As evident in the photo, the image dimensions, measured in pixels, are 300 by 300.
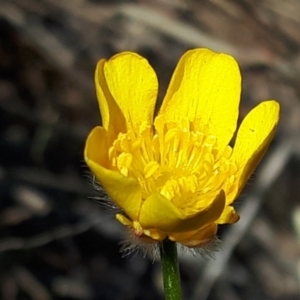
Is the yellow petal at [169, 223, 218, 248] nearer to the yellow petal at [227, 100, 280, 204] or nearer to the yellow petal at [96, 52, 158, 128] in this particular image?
the yellow petal at [227, 100, 280, 204]

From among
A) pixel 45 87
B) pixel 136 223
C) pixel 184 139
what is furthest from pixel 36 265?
pixel 136 223

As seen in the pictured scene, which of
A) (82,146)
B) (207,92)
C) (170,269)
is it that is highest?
(207,92)


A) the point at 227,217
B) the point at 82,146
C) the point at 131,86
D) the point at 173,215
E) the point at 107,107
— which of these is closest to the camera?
the point at 173,215

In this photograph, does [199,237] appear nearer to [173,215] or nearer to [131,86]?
[173,215]

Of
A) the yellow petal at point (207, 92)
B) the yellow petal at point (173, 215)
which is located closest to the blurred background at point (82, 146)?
the yellow petal at point (207, 92)

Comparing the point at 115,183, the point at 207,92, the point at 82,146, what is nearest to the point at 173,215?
the point at 115,183
